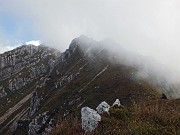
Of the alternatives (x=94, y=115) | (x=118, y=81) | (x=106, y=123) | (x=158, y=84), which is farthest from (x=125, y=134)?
(x=158, y=84)

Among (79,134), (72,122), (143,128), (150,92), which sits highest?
(150,92)

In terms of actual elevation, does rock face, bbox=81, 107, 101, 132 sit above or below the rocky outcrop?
below

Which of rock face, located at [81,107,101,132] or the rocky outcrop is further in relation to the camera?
the rocky outcrop

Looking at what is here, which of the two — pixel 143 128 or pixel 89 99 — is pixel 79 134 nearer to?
pixel 143 128

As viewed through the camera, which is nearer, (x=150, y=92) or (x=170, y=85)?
(x=150, y=92)

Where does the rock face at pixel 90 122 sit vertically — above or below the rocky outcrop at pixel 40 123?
below

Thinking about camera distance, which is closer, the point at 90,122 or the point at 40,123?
the point at 90,122

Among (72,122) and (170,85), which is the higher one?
(170,85)

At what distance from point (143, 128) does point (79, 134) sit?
11.5ft

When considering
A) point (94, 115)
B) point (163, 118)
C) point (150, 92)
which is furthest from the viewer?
point (150, 92)

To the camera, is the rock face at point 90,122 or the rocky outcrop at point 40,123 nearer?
the rock face at point 90,122

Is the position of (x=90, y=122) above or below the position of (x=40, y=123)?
below

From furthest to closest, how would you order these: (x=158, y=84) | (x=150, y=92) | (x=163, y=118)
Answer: (x=158, y=84) → (x=150, y=92) → (x=163, y=118)

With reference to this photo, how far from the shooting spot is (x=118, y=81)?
7047 inches
